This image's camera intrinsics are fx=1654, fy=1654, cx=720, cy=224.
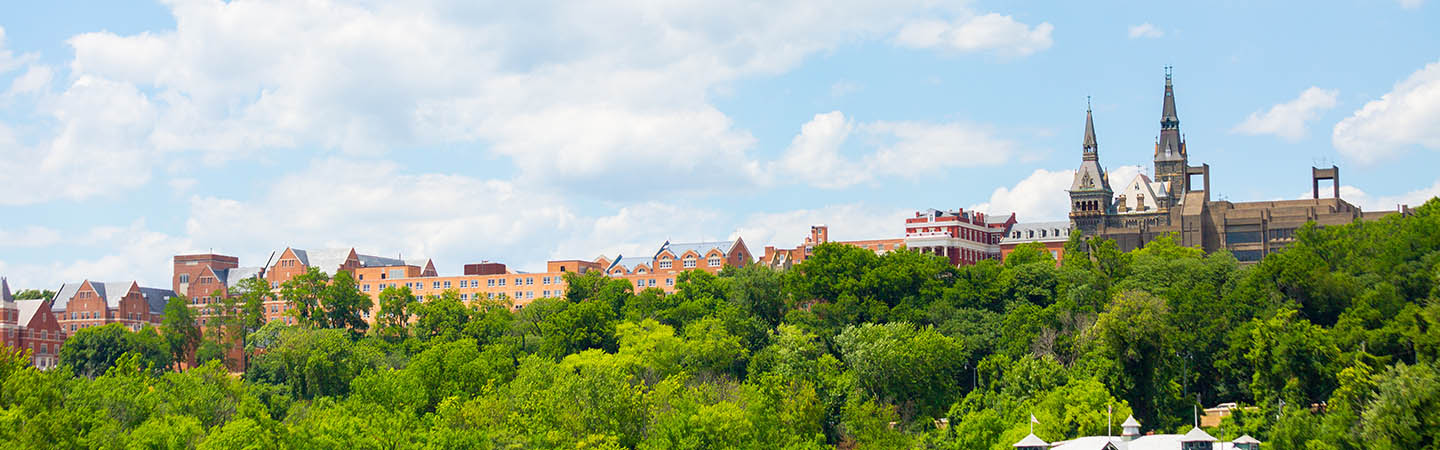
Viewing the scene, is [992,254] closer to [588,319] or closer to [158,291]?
[588,319]

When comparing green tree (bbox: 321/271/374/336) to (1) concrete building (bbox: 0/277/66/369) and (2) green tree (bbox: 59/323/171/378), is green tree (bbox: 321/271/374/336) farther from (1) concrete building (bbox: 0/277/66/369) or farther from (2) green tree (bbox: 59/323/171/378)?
(1) concrete building (bbox: 0/277/66/369)

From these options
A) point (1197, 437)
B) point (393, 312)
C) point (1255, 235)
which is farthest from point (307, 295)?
point (1197, 437)

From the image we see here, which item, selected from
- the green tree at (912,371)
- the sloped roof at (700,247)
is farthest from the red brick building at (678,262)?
the green tree at (912,371)

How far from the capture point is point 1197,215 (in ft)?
521

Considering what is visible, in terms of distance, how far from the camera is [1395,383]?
227 feet

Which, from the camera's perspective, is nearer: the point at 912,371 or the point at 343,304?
the point at 912,371

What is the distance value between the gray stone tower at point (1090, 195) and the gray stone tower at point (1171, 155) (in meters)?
9.51

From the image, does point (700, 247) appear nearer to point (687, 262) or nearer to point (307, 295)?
point (687, 262)

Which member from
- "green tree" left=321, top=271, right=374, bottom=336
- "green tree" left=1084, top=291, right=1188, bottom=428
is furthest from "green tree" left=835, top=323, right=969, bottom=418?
"green tree" left=321, top=271, right=374, bottom=336

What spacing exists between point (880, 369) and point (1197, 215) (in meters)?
66.7

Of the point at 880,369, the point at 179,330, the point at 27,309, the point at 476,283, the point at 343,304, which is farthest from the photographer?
the point at 476,283

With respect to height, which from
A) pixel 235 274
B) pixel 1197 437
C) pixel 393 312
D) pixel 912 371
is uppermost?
pixel 235 274

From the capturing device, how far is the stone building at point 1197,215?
156750 millimetres

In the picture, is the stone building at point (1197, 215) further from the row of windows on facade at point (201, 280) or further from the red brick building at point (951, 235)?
the row of windows on facade at point (201, 280)
